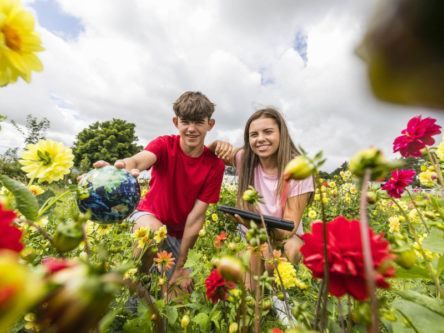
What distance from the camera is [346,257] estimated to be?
0.34 meters

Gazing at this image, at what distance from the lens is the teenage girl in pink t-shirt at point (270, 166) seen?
73.0 inches

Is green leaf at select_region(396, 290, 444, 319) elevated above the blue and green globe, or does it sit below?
below

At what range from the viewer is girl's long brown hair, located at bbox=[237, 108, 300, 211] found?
195 cm

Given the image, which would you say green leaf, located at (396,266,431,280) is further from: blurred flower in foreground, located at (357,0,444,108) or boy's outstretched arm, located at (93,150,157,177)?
boy's outstretched arm, located at (93,150,157,177)

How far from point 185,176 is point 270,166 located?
0.63 meters

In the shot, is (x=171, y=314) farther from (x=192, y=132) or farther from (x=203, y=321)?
(x=192, y=132)

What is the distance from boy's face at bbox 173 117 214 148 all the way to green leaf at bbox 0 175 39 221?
151cm

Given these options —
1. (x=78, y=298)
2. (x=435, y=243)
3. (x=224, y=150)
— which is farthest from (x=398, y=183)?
(x=78, y=298)

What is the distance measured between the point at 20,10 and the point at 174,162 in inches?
68.1

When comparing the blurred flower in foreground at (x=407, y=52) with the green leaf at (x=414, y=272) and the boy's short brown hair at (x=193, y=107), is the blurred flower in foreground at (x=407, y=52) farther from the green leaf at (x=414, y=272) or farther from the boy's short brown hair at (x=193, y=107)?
the boy's short brown hair at (x=193, y=107)

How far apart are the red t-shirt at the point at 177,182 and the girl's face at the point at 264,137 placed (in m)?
0.41

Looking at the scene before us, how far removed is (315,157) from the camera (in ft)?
1.23


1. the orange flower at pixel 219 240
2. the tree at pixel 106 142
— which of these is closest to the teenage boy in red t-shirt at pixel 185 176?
the orange flower at pixel 219 240

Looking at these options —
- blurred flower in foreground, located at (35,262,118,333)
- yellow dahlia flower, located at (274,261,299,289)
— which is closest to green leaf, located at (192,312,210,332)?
yellow dahlia flower, located at (274,261,299,289)
